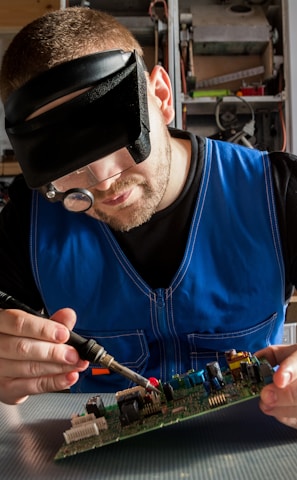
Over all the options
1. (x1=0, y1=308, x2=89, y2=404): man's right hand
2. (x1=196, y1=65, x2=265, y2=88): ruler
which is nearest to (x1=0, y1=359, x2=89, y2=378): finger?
(x1=0, y1=308, x2=89, y2=404): man's right hand

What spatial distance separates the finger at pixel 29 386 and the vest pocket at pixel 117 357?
33cm

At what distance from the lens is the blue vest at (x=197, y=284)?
1.17m

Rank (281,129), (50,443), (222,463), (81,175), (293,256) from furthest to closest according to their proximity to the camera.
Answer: (281,129) < (293,256) < (81,175) < (50,443) < (222,463)

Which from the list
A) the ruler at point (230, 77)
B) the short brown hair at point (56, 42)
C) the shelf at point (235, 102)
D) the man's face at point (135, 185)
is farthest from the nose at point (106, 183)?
the ruler at point (230, 77)

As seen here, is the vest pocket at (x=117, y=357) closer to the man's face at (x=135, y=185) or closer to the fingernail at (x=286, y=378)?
the man's face at (x=135, y=185)

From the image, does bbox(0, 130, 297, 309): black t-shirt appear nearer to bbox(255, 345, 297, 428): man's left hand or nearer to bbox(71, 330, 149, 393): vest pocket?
bbox(71, 330, 149, 393): vest pocket

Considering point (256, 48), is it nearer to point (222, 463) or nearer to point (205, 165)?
point (205, 165)

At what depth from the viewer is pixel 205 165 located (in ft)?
4.03

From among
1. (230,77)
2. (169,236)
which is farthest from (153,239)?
(230,77)

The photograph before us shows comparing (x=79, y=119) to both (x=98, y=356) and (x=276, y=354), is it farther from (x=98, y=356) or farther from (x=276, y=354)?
(x=276, y=354)

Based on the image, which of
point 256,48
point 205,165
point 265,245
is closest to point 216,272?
point 265,245

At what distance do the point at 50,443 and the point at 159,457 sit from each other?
0.55 ft

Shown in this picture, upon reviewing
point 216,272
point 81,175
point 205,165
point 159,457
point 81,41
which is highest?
point 81,41

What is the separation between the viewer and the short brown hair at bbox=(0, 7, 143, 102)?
894 mm
